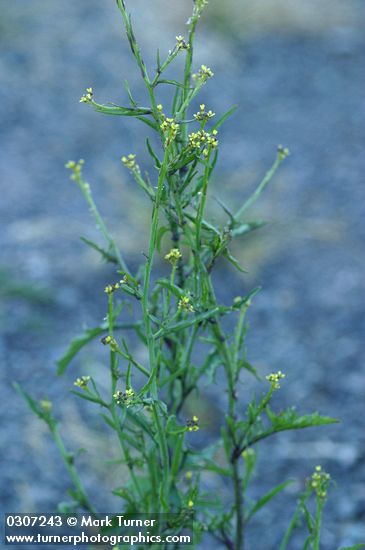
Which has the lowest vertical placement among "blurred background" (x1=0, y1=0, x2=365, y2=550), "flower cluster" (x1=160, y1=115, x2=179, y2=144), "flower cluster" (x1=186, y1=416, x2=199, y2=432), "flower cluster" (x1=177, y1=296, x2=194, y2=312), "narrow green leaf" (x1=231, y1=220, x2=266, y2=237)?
"flower cluster" (x1=186, y1=416, x2=199, y2=432)

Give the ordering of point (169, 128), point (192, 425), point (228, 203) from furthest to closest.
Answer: point (228, 203)
point (192, 425)
point (169, 128)

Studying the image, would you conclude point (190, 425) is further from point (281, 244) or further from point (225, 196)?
point (225, 196)

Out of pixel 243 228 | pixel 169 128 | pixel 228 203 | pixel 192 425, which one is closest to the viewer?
pixel 169 128

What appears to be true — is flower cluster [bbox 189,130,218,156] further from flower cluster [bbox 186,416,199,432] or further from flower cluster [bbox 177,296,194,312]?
flower cluster [bbox 186,416,199,432]

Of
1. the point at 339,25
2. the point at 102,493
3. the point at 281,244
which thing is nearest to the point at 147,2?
the point at 339,25

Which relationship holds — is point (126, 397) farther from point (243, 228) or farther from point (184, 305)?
point (243, 228)

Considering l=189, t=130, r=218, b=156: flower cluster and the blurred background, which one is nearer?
l=189, t=130, r=218, b=156: flower cluster

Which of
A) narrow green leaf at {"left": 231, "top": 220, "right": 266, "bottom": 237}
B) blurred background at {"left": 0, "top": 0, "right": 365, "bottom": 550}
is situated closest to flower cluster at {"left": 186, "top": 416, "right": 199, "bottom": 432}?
narrow green leaf at {"left": 231, "top": 220, "right": 266, "bottom": 237}

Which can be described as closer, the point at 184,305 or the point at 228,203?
the point at 184,305

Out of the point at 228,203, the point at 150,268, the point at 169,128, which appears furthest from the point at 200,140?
the point at 228,203
